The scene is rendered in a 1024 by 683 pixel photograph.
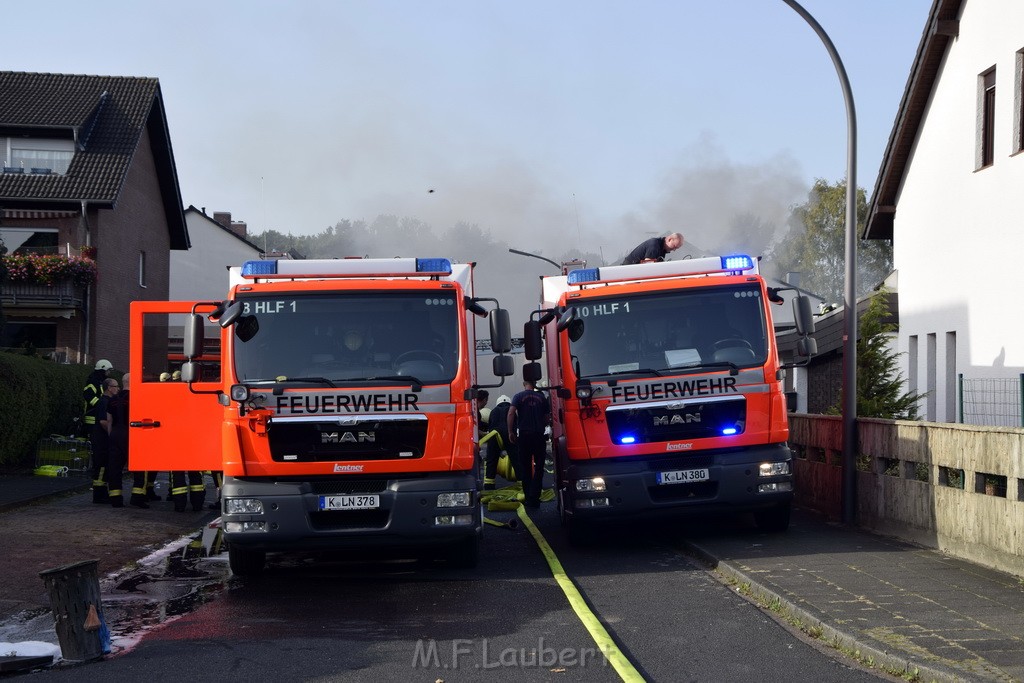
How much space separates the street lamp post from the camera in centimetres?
1311

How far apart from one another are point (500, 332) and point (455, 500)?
59.3 inches

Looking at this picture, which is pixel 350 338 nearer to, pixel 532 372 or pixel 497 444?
pixel 532 372

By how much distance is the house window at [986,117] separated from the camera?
19188 mm

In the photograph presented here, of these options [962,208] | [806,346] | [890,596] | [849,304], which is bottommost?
[890,596]

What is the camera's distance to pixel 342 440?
10062 mm

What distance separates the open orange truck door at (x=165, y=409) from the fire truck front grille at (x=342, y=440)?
314 centimetres

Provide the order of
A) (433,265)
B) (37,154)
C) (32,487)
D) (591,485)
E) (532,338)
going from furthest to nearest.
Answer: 1. (37,154)
2. (32,487)
3. (532,338)
4. (591,485)
5. (433,265)

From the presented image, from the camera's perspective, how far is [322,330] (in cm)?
1029

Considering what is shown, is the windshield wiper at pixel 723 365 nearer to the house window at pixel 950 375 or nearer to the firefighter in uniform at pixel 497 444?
the firefighter in uniform at pixel 497 444

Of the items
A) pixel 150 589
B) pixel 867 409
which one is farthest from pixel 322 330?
pixel 867 409

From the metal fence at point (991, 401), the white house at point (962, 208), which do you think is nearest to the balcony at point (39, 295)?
the white house at point (962, 208)

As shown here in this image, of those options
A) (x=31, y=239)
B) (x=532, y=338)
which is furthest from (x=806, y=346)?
(x=31, y=239)

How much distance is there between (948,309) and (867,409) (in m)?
3.41

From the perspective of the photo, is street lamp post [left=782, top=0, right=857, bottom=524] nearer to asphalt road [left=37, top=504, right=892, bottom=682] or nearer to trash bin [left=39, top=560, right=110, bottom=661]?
asphalt road [left=37, top=504, right=892, bottom=682]
